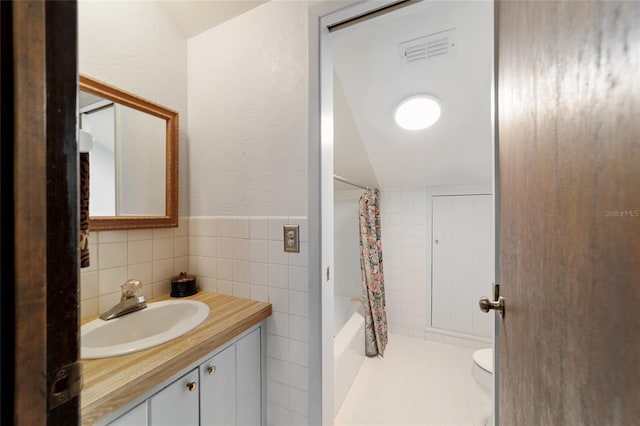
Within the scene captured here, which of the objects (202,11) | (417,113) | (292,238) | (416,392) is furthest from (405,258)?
(202,11)

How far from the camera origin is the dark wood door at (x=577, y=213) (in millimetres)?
224

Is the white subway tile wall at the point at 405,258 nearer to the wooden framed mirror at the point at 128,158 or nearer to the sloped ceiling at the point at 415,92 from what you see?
the sloped ceiling at the point at 415,92

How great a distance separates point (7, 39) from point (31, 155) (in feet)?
0.33

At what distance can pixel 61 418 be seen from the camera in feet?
0.84

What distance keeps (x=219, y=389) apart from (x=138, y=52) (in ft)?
5.01

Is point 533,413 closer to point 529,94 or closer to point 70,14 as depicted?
point 529,94

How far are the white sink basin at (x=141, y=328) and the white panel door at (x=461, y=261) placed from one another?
2.16 m

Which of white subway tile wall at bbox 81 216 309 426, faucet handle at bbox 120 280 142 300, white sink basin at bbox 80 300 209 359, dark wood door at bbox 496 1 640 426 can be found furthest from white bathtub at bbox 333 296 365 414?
dark wood door at bbox 496 1 640 426

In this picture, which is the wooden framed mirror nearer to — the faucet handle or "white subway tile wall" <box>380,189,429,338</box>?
the faucet handle

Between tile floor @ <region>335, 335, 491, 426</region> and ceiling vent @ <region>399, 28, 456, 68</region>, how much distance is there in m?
2.20

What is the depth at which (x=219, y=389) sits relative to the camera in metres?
0.94

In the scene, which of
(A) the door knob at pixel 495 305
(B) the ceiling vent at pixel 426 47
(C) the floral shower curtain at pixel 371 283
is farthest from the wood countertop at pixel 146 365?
(B) the ceiling vent at pixel 426 47

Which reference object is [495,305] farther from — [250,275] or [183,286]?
[183,286]

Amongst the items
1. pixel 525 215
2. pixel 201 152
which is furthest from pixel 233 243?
pixel 525 215
